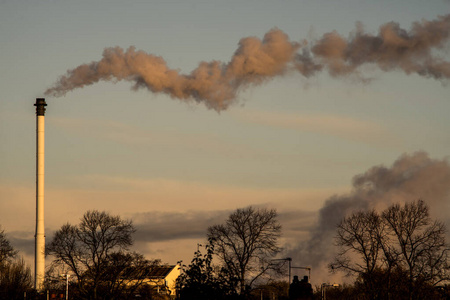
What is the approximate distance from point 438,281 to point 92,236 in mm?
35706

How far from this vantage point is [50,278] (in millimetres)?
80000

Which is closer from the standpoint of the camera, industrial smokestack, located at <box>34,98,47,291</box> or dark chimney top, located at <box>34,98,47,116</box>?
industrial smokestack, located at <box>34,98,47,291</box>

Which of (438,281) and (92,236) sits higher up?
(92,236)

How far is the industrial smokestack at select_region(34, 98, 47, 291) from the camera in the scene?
8862cm

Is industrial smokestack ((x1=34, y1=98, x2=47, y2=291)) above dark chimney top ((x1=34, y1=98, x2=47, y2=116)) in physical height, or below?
below

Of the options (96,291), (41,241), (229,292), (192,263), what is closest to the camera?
(192,263)

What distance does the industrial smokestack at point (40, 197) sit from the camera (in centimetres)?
8862

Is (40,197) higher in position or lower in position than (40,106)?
lower

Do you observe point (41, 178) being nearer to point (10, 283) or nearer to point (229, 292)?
point (10, 283)

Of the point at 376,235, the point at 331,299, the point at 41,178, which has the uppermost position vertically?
the point at 41,178

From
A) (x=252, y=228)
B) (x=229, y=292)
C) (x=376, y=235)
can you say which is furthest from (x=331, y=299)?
(x=229, y=292)

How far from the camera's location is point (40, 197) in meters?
90.9

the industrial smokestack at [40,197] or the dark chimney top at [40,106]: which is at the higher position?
the dark chimney top at [40,106]

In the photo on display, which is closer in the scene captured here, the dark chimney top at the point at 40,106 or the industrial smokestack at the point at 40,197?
the industrial smokestack at the point at 40,197
